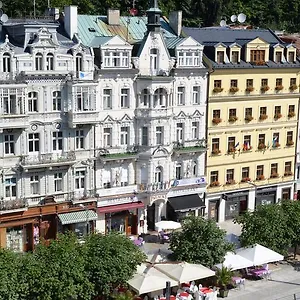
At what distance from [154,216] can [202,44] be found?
48.6 ft

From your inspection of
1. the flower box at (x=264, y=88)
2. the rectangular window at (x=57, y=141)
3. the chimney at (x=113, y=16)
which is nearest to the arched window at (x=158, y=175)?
the rectangular window at (x=57, y=141)

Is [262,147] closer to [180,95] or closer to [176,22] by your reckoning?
[180,95]

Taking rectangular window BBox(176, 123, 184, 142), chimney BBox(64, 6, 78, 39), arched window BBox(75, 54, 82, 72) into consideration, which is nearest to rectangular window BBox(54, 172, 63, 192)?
arched window BBox(75, 54, 82, 72)

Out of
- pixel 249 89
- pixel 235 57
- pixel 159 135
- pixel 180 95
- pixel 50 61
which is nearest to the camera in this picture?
pixel 50 61

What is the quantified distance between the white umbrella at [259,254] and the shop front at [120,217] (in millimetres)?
10408

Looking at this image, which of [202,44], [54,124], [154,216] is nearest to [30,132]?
[54,124]

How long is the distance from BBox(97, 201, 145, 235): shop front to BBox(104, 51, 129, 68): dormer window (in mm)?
10417

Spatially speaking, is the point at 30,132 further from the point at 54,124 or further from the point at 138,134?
the point at 138,134

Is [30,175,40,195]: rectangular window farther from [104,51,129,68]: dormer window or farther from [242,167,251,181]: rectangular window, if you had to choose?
[242,167,251,181]: rectangular window

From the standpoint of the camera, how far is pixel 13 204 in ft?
147

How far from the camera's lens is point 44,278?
33.7 m

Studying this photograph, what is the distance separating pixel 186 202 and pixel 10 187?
1463 cm

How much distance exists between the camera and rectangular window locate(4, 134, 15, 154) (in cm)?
4431

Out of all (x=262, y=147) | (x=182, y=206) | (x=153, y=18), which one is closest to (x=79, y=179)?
(x=182, y=206)
